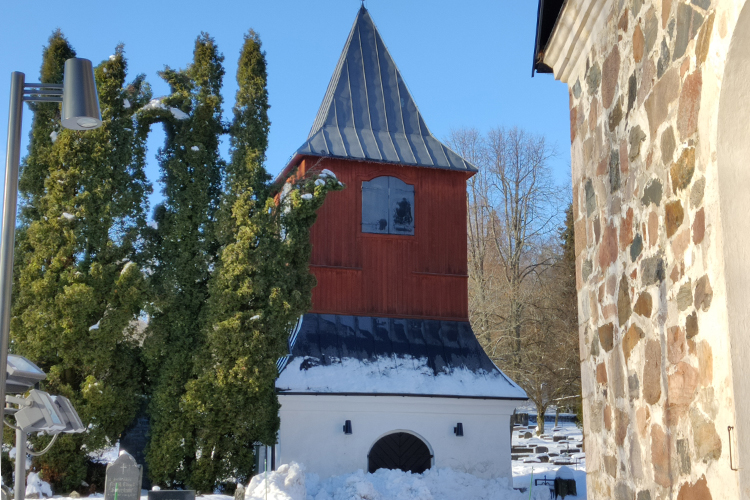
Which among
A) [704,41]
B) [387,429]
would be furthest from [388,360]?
[704,41]

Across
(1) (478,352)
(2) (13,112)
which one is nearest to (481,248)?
(1) (478,352)

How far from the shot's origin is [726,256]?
280 centimetres

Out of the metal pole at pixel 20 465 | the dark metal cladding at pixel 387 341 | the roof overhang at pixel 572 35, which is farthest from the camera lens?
the dark metal cladding at pixel 387 341

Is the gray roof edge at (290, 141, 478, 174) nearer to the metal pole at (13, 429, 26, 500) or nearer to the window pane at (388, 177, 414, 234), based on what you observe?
the window pane at (388, 177, 414, 234)

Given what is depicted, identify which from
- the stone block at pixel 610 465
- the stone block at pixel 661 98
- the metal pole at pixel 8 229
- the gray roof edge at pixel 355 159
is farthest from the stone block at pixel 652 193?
the gray roof edge at pixel 355 159

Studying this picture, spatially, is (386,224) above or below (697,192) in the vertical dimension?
above

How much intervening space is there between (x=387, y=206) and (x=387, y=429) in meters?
5.30

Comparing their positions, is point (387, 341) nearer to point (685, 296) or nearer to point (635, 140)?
point (635, 140)

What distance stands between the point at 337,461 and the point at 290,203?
512 centimetres

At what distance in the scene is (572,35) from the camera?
455 centimetres

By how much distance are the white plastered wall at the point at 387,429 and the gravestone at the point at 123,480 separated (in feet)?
11.9

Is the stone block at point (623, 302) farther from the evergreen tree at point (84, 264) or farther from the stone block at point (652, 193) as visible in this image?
the evergreen tree at point (84, 264)

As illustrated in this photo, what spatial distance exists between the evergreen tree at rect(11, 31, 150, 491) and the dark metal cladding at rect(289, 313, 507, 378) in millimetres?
3651

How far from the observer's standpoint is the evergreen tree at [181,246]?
14.1 metres
